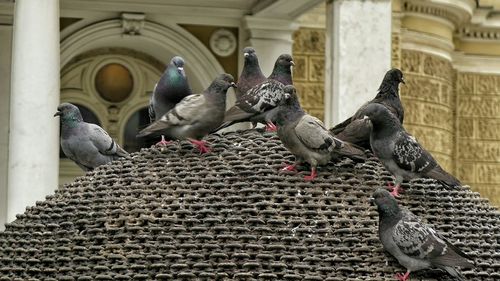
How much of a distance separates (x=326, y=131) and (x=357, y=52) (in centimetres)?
1223

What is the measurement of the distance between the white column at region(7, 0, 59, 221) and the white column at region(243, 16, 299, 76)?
13.5ft

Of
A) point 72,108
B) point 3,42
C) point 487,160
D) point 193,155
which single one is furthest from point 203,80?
point 193,155

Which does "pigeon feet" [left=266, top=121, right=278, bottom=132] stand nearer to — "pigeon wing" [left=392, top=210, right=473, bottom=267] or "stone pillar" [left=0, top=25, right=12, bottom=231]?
"pigeon wing" [left=392, top=210, right=473, bottom=267]

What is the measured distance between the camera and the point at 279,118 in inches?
196

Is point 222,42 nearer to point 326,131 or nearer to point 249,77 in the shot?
point 249,77

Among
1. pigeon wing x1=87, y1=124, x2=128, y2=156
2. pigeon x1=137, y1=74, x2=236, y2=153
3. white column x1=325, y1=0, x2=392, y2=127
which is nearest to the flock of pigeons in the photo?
pigeon x1=137, y1=74, x2=236, y2=153

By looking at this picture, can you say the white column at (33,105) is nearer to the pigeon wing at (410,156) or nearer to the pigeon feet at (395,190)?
the pigeon wing at (410,156)

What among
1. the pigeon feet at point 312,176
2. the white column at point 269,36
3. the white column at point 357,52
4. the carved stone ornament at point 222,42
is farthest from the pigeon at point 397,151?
the carved stone ornament at point 222,42

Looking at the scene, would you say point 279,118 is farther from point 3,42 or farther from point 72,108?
point 3,42

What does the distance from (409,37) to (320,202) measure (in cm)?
1803

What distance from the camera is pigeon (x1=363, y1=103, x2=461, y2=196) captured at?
4.85 metres

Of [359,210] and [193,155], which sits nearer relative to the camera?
[359,210]

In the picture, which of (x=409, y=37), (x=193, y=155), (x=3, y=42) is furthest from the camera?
(x=409, y=37)

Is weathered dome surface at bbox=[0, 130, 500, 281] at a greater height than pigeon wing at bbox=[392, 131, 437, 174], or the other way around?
pigeon wing at bbox=[392, 131, 437, 174]
